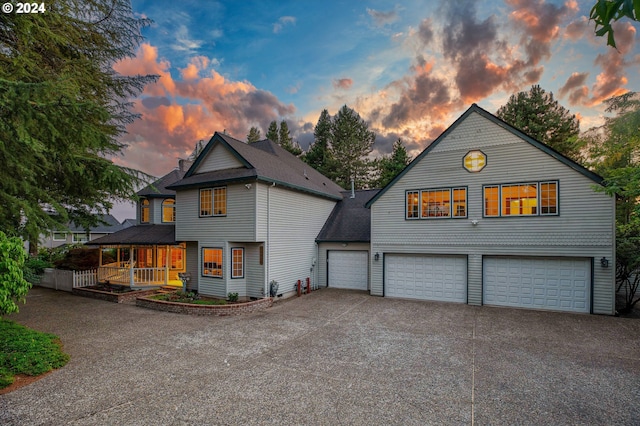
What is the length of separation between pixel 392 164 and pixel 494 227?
22.7 meters

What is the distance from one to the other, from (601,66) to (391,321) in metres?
11.9

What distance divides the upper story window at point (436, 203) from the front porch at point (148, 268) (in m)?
11.5

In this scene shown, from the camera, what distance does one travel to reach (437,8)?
11625mm

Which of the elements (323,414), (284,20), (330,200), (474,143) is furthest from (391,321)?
(284,20)

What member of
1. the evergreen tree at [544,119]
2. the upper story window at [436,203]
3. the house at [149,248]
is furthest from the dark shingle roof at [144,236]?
the evergreen tree at [544,119]

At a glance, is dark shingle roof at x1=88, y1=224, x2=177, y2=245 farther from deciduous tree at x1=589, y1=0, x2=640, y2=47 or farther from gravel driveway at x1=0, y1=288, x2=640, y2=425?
deciduous tree at x1=589, y1=0, x2=640, y2=47

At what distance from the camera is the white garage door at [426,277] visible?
12461 mm

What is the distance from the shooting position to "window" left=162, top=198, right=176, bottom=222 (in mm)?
16859

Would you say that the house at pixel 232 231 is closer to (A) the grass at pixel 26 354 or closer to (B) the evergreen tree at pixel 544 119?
(A) the grass at pixel 26 354

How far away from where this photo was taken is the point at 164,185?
56.9 ft

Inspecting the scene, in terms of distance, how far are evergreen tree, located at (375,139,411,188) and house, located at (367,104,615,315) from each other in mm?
20232

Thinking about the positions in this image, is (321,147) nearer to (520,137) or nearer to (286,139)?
(286,139)

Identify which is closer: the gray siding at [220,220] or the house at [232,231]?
the gray siding at [220,220]

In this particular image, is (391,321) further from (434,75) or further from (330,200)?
(434,75)
